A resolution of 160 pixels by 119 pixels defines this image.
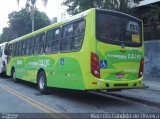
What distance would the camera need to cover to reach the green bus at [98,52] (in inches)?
437

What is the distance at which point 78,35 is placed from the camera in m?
11.8

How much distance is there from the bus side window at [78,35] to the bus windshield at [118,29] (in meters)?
0.61

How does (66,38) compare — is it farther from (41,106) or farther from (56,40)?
(41,106)

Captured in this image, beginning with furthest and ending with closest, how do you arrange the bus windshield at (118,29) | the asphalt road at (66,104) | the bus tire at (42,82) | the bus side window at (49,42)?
the bus tire at (42,82)
the bus side window at (49,42)
the bus windshield at (118,29)
the asphalt road at (66,104)

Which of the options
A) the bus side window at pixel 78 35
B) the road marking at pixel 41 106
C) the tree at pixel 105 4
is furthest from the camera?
the tree at pixel 105 4

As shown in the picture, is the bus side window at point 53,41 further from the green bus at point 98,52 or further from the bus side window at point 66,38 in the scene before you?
the bus side window at point 66,38

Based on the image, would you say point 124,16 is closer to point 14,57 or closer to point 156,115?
point 156,115

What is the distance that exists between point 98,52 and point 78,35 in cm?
109

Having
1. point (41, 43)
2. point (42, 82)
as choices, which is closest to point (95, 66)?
point (42, 82)

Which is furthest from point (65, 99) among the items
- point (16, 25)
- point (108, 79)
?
point (16, 25)

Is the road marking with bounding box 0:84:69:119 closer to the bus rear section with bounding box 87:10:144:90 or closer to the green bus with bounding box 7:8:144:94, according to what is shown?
the green bus with bounding box 7:8:144:94

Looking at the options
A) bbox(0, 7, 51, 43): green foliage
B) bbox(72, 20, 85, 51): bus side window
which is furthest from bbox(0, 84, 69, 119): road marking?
bbox(0, 7, 51, 43): green foliage

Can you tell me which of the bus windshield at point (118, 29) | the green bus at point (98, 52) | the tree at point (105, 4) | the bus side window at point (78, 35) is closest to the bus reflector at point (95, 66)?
the green bus at point (98, 52)

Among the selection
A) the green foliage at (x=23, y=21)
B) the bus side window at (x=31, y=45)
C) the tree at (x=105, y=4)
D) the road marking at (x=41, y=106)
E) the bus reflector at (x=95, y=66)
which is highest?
the green foliage at (x=23, y=21)
